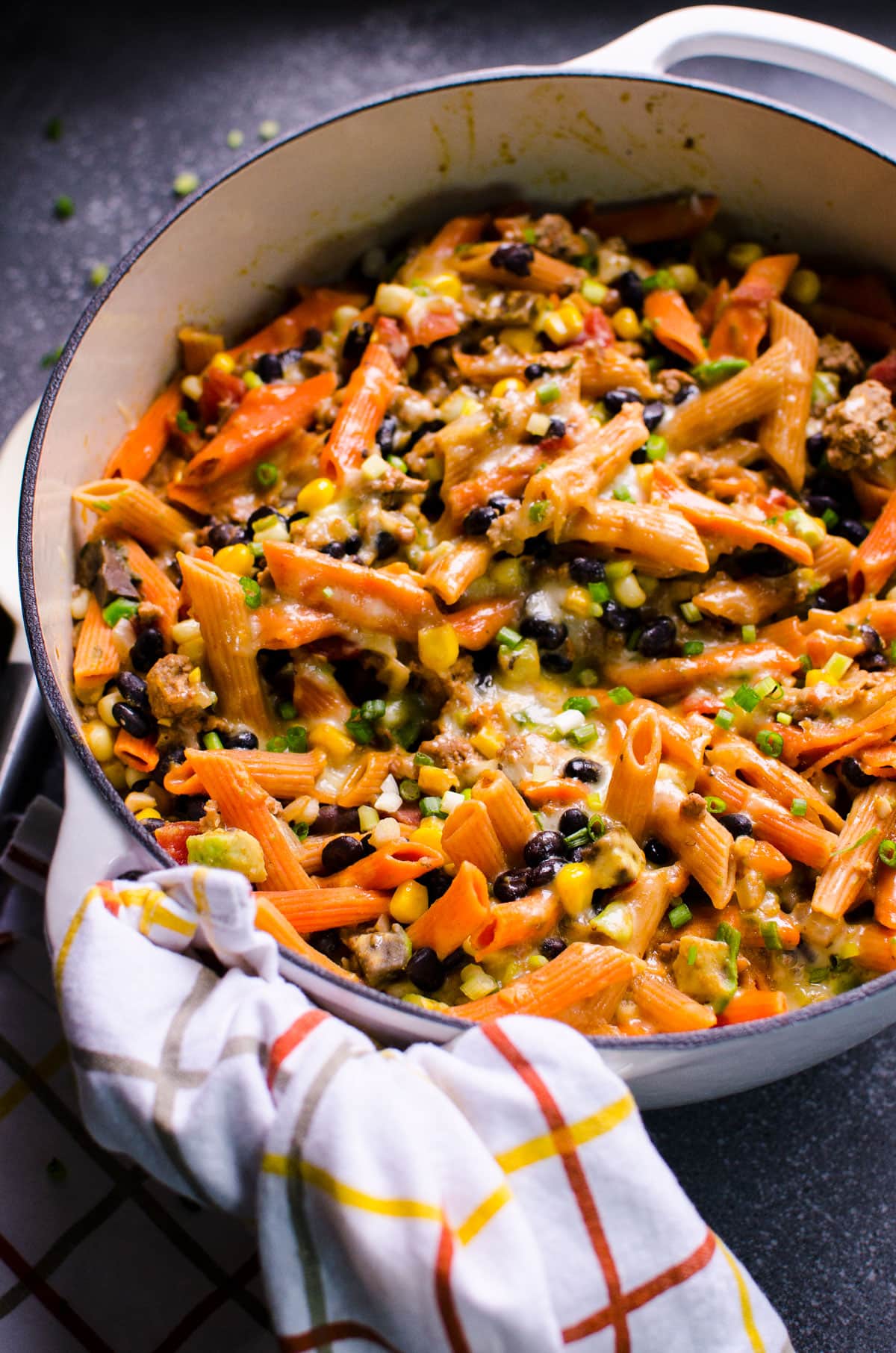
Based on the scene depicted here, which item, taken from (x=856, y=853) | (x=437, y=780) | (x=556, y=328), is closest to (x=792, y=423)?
(x=556, y=328)

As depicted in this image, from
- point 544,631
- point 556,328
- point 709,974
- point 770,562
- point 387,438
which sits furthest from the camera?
point 556,328

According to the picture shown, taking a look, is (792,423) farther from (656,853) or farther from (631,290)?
(656,853)

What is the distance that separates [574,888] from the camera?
2277mm

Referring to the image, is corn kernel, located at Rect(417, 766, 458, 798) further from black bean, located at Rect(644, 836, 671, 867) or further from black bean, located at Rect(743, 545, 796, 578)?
black bean, located at Rect(743, 545, 796, 578)

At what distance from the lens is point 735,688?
262 centimetres

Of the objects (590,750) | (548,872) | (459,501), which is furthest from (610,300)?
(548,872)

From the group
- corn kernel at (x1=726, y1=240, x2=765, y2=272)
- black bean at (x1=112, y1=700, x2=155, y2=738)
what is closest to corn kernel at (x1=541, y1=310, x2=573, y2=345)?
corn kernel at (x1=726, y1=240, x2=765, y2=272)

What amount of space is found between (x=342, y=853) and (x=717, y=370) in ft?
4.80

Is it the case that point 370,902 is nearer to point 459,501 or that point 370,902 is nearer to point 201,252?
point 459,501

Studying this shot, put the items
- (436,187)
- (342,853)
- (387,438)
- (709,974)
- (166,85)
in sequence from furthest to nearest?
(166,85), (436,187), (387,438), (342,853), (709,974)

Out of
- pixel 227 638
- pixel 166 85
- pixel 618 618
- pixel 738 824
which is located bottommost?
pixel 738 824

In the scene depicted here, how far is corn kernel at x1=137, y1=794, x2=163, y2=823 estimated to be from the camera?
242cm

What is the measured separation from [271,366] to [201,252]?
31 cm

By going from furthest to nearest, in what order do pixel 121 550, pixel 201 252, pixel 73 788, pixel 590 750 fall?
1. pixel 201 252
2. pixel 121 550
3. pixel 590 750
4. pixel 73 788
